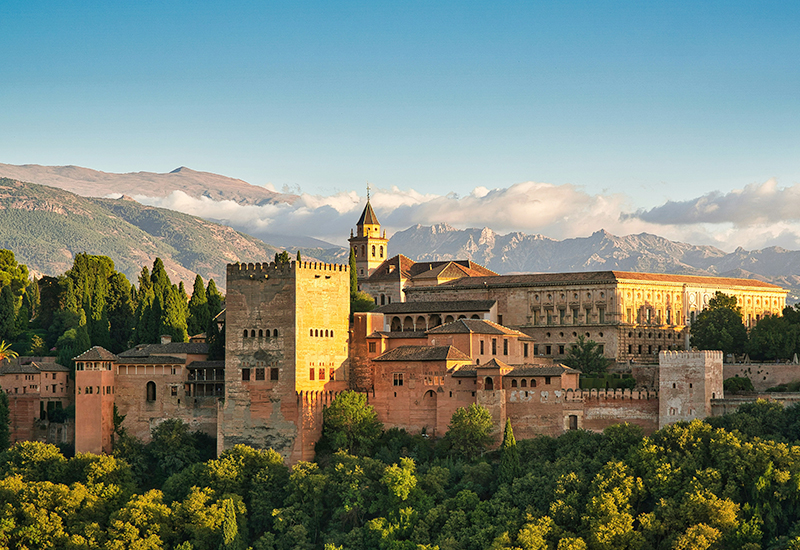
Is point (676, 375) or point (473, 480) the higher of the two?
point (676, 375)

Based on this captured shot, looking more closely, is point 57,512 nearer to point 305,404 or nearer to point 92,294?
point 305,404

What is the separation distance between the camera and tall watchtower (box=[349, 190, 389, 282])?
337 feet

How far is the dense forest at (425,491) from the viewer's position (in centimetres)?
5491

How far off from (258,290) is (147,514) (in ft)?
46.6

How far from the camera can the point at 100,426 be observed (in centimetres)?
6944

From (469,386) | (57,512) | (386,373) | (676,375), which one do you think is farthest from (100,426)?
(676,375)

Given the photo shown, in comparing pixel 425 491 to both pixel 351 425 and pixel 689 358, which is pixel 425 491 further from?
pixel 689 358

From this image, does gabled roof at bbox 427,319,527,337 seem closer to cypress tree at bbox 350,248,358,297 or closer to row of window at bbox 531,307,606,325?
cypress tree at bbox 350,248,358,297

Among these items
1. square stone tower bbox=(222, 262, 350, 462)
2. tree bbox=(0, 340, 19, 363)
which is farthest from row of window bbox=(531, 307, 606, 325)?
tree bbox=(0, 340, 19, 363)

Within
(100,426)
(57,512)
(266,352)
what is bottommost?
(57,512)

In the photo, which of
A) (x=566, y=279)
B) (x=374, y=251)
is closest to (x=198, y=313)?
(x=374, y=251)

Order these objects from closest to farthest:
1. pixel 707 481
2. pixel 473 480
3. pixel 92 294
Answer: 1. pixel 707 481
2. pixel 473 480
3. pixel 92 294

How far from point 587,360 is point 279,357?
70.0ft

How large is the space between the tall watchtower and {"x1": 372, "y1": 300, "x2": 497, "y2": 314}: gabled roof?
806 inches
